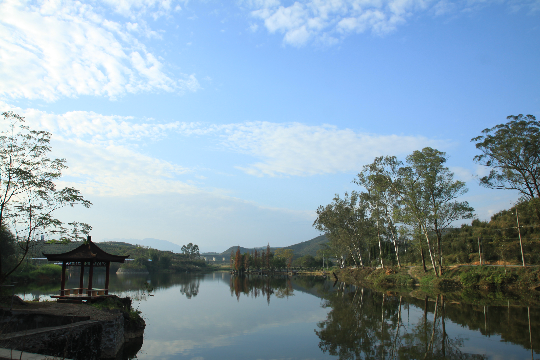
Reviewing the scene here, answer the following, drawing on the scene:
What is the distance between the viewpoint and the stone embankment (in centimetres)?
876

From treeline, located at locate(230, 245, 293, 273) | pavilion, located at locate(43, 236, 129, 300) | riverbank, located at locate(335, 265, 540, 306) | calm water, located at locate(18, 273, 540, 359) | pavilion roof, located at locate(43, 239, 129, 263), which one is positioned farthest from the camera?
treeline, located at locate(230, 245, 293, 273)

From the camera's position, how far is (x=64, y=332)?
927 cm

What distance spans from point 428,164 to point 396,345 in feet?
70.8

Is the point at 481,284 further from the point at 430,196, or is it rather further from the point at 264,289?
the point at 264,289

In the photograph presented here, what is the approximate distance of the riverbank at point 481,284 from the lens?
21.6m

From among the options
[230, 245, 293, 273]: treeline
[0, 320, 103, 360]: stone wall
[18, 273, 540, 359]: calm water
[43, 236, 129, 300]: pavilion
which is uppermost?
[43, 236, 129, 300]: pavilion

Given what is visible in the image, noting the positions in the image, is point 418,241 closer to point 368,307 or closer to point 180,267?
point 368,307

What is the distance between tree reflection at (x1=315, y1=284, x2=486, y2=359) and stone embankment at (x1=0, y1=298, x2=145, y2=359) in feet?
24.1

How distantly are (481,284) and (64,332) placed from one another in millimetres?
27466

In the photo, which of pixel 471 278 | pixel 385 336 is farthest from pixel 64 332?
pixel 471 278

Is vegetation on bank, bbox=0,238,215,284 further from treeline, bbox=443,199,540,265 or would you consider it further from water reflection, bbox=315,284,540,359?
treeline, bbox=443,199,540,265

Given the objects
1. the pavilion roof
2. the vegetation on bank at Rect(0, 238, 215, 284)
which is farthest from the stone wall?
the vegetation on bank at Rect(0, 238, 215, 284)

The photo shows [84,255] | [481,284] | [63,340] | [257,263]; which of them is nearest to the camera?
[63,340]

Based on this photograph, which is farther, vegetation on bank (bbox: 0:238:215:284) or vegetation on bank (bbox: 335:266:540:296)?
vegetation on bank (bbox: 0:238:215:284)
